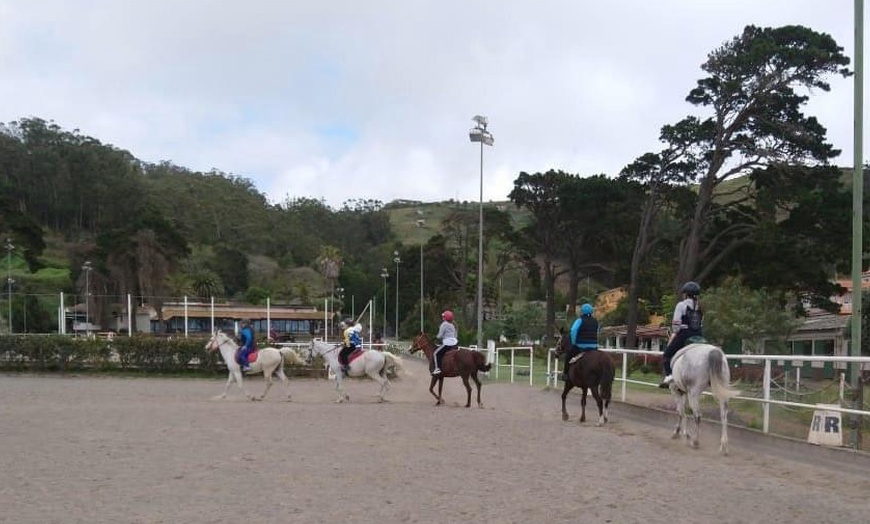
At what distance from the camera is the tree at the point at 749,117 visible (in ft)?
121

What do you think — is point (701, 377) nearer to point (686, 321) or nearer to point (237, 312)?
point (686, 321)

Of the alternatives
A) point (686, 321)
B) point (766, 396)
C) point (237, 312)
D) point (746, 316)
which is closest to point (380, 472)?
point (686, 321)

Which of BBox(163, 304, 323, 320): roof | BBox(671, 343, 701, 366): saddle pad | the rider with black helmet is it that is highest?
the rider with black helmet

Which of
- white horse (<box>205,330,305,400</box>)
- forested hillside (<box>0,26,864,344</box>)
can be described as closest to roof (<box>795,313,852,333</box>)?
forested hillside (<box>0,26,864,344</box>)

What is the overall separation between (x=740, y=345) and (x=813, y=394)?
112ft

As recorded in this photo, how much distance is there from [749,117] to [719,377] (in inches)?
1227

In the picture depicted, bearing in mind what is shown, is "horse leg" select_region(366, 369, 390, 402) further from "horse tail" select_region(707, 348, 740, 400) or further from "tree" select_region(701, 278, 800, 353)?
"tree" select_region(701, 278, 800, 353)

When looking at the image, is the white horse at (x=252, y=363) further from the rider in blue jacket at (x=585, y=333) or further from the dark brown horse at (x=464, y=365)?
the rider in blue jacket at (x=585, y=333)

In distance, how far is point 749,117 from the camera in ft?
127

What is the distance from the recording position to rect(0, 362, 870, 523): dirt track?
7.14m

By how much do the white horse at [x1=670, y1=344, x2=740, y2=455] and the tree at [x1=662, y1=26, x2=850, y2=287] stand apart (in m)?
28.5

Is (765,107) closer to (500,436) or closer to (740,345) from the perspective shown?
(740,345)

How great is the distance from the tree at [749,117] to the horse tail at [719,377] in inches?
1141

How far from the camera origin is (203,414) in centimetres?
1560
